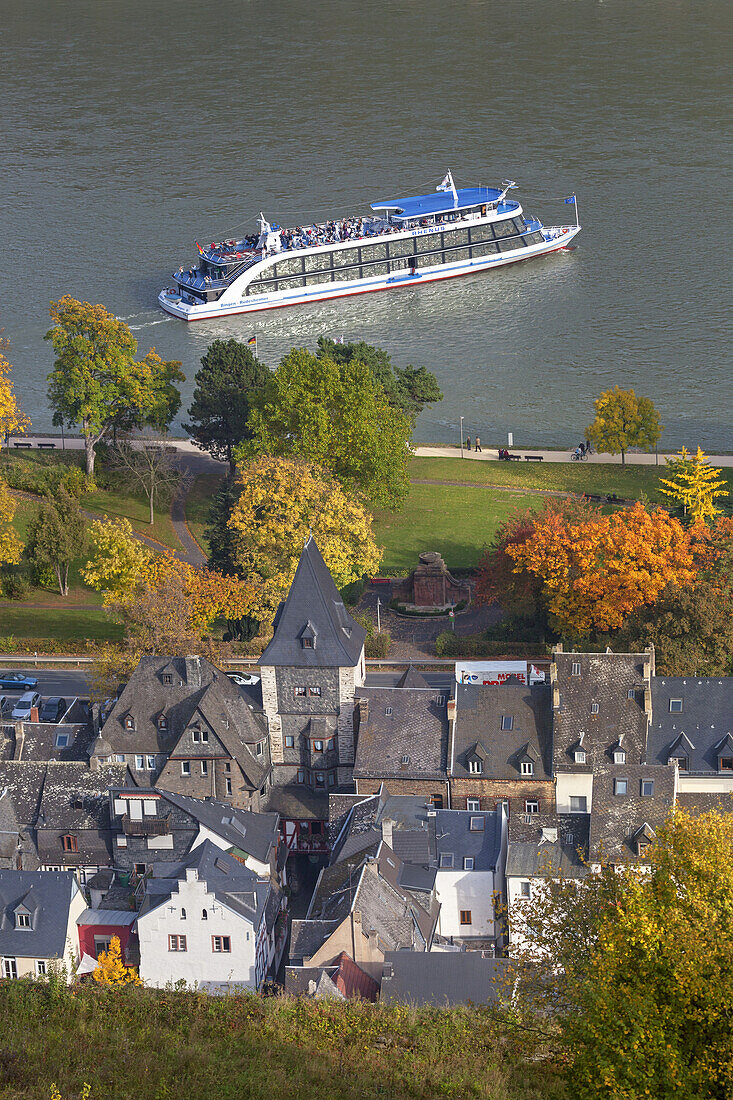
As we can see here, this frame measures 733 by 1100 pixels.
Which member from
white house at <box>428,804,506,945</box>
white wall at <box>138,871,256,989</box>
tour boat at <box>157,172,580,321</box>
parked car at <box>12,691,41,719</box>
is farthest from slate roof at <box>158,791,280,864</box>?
tour boat at <box>157,172,580,321</box>

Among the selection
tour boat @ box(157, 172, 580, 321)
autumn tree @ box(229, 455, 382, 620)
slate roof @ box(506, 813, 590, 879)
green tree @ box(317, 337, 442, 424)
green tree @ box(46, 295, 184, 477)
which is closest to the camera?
slate roof @ box(506, 813, 590, 879)

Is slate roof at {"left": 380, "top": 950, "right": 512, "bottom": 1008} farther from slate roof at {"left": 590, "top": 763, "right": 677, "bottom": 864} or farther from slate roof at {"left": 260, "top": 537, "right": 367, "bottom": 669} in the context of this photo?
slate roof at {"left": 260, "top": 537, "right": 367, "bottom": 669}

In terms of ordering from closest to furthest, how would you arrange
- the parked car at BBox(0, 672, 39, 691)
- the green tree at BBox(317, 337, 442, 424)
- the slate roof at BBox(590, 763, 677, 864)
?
the slate roof at BBox(590, 763, 677, 864) < the parked car at BBox(0, 672, 39, 691) < the green tree at BBox(317, 337, 442, 424)

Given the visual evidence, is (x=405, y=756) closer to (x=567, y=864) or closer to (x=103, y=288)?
(x=567, y=864)

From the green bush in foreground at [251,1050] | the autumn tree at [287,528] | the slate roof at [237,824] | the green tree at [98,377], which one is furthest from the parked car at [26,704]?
the green tree at [98,377]

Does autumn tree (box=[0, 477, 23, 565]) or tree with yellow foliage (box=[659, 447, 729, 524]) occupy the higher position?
tree with yellow foliage (box=[659, 447, 729, 524])

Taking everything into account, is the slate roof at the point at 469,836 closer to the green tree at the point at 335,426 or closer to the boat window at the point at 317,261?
the green tree at the point at 335,426

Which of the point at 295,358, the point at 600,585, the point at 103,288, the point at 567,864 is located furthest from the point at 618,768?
the point at 103,288

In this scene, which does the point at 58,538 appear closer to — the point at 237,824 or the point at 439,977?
the point at 237,824
